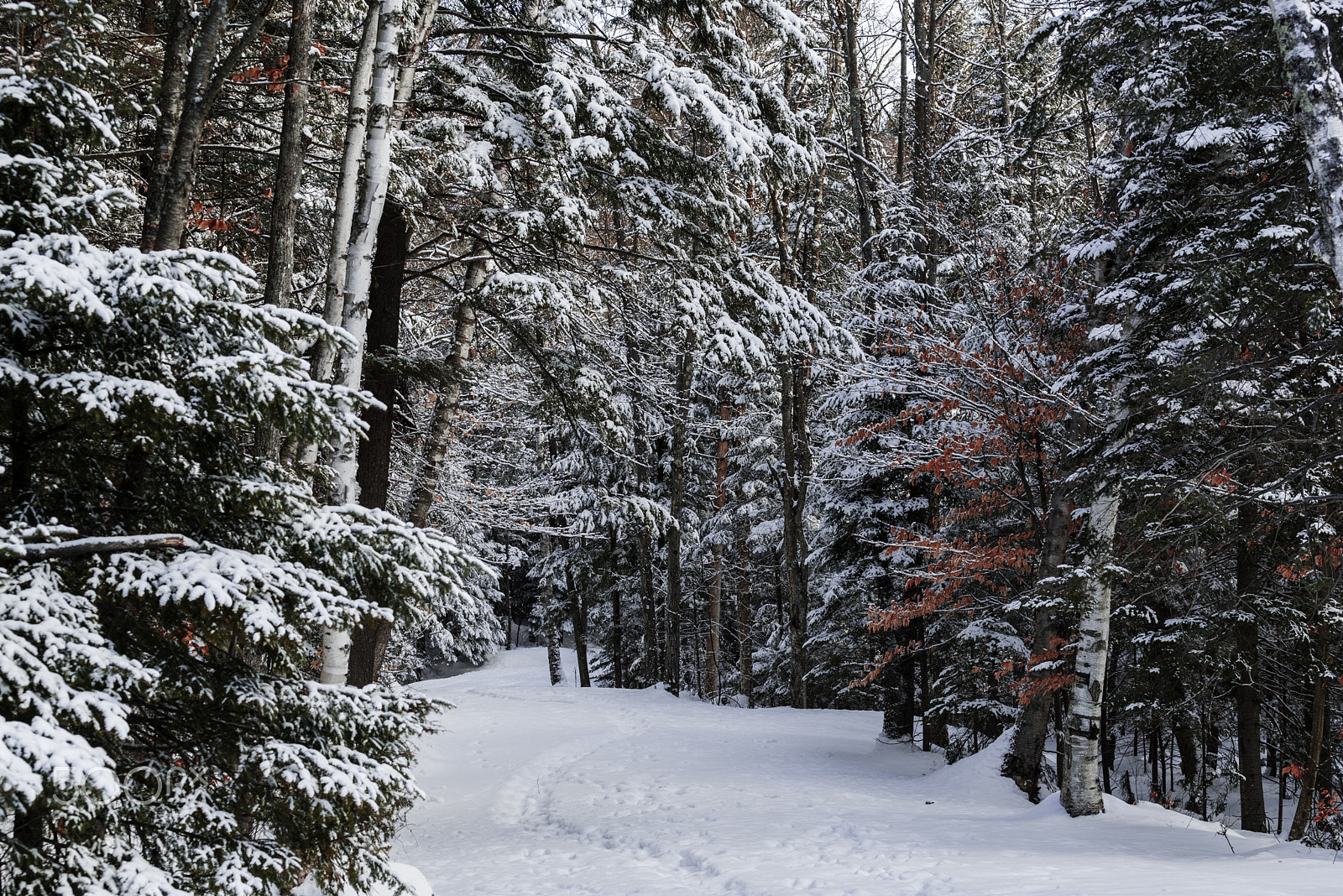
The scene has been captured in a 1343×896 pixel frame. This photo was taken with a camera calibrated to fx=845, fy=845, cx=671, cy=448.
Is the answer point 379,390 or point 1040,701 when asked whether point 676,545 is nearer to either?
Result: point 1040,701

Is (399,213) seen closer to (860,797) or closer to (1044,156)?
(860,797)

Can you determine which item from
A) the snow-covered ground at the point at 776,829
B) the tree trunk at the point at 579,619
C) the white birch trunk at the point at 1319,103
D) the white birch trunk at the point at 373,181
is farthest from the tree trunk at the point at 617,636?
the white birch trunk at the point at 1319,103

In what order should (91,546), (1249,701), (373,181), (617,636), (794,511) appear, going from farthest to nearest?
(617,636) → (794,511) → (1249,701) → (373,181) → (91,546)

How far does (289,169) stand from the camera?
5273 millimetres

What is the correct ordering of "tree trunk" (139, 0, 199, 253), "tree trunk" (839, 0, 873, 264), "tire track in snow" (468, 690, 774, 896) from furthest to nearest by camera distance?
"tree trunk" (839, 0, 873, 264), "tire track in snow" (468, 690, 774, 896), "tree trunk" (139, 0, 199, 253)

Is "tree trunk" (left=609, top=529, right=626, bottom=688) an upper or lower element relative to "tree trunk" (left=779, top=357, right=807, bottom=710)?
lower

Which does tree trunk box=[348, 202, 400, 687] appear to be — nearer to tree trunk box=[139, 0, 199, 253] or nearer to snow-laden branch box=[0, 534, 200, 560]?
tree trunk box=[139, 0, 199, 253]

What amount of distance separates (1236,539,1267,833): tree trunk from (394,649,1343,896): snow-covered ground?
1.31m

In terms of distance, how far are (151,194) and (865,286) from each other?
30.5ft

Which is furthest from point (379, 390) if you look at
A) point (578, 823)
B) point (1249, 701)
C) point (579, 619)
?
point (579, 619)

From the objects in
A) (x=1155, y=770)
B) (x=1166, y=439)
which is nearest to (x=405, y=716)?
(x=1166, y=439)

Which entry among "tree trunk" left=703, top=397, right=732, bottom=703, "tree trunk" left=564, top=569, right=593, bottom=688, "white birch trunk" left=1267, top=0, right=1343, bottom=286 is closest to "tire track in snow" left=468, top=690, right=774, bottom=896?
"tree trunk" left=703, top=397, right=732, bottom=703

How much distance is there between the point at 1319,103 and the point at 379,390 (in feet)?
22.5

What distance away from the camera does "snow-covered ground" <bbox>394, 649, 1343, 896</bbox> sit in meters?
6.23
